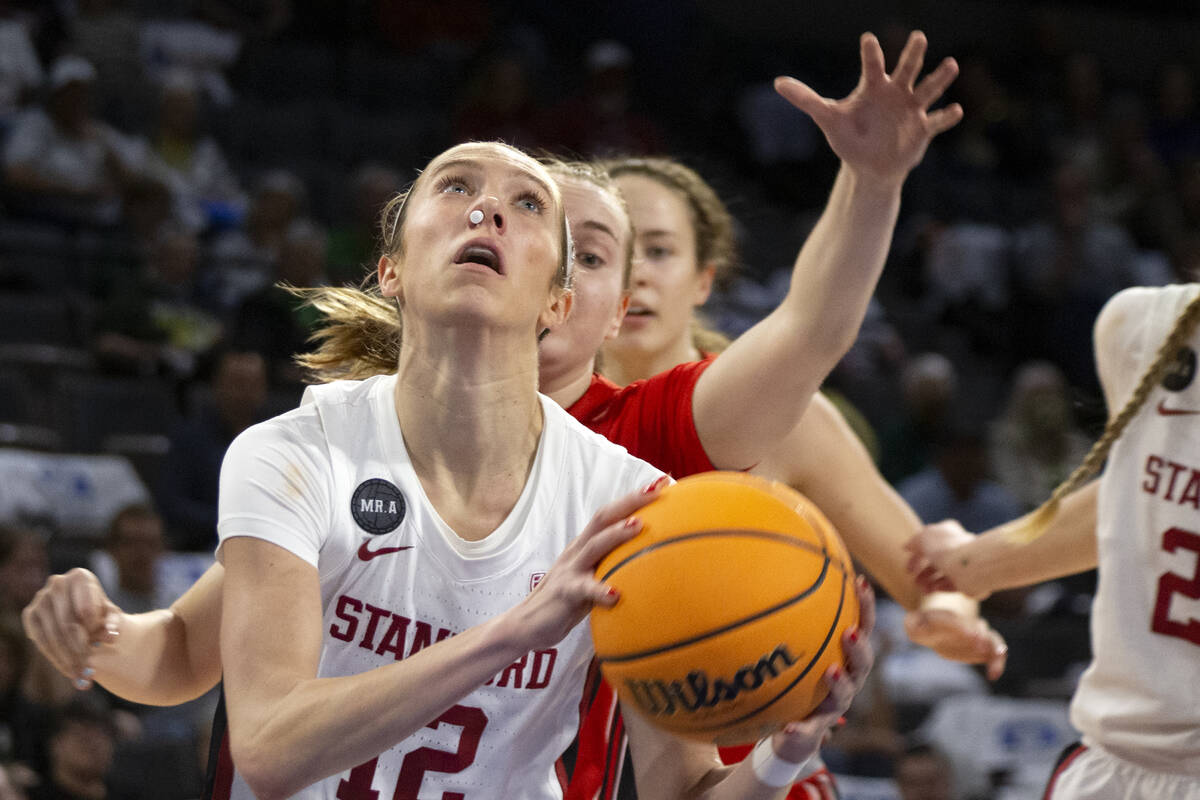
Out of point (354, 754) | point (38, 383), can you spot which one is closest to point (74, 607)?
point (354, 754)

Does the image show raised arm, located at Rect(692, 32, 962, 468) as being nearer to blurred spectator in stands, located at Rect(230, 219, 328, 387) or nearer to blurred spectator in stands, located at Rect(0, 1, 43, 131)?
blurred spectator in stands, located at Rect(230, 219, 328, 387)

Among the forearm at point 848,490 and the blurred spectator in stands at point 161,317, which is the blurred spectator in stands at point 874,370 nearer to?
the blurred spectator in stands at point 161,317

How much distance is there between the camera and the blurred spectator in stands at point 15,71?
8.56m

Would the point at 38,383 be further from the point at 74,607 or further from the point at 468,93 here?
the point at 74,607

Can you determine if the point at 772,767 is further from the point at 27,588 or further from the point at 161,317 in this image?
the point at 161,317

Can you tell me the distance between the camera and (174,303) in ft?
25.9

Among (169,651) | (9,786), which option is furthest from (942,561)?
(9,786)

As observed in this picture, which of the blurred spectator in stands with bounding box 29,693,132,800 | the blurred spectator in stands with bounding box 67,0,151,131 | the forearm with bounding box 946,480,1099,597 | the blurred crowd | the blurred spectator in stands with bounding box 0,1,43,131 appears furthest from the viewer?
the blurred spectator in stands with bounding box 67,0,151,131

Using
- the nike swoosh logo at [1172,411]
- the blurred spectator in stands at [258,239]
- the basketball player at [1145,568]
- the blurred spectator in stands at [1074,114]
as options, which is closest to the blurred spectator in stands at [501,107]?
the blurred spectator in stands at [258,239]

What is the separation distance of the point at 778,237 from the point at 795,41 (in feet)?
8.95

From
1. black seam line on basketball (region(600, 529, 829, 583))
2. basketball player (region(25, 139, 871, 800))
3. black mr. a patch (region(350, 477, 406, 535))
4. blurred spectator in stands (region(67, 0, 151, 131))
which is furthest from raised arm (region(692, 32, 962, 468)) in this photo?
blurred spectator in stands (region(67, 0, 151, 131))

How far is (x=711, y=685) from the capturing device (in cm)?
203

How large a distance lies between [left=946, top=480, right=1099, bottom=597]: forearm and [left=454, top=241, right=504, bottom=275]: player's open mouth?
1.56 meters

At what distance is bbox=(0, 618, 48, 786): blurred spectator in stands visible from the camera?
539 centimetres
